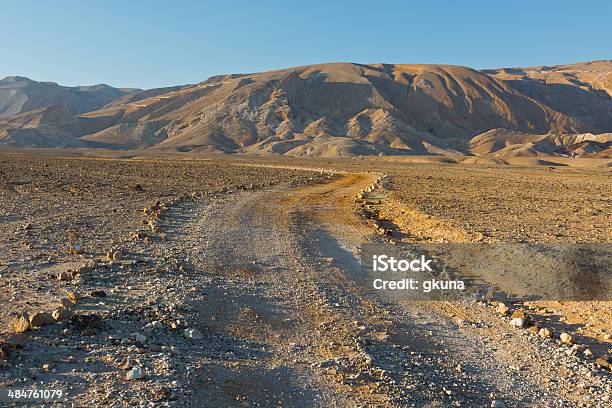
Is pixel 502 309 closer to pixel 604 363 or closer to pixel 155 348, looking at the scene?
pixel 604 363

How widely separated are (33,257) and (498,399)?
8.80 m

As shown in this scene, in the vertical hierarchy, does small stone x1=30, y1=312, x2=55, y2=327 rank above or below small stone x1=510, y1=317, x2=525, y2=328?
above

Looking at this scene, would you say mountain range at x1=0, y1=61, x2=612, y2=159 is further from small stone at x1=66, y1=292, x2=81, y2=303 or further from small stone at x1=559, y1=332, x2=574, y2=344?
small stone at x1=559, y1=332, x2=574, y2=344

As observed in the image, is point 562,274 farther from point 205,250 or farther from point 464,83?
point 464,83

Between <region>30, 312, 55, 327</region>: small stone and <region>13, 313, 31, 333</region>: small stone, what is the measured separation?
6cm

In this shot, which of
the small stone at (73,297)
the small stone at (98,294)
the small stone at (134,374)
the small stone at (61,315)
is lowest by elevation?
the small stone at (134,374)

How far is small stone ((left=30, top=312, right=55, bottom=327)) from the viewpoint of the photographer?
6.67 metres

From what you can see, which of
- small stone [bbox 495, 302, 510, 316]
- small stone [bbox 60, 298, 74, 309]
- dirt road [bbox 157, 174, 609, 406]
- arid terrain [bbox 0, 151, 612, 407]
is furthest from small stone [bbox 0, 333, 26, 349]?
small stone [bbox 495, 302, 510, 316]

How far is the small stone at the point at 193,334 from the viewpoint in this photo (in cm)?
696

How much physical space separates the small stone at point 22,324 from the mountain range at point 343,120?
381ft

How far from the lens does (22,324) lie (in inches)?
260

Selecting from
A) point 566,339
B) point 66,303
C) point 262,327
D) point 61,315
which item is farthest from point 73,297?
point 566,339

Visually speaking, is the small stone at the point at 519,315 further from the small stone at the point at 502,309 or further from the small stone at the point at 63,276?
the small stone at the point at 63,276

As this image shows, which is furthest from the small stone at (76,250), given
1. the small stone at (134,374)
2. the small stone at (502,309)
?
the small stone at (502,309)
